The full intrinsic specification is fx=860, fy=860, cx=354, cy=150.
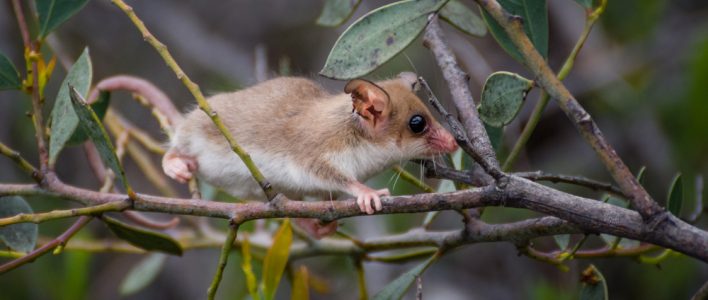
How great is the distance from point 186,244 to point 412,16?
1395 millimetres

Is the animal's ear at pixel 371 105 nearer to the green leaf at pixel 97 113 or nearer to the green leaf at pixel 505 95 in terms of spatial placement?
the green leaf at pixel 505 95

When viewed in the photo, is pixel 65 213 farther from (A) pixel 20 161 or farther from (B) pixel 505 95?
(B) pixel 505 95

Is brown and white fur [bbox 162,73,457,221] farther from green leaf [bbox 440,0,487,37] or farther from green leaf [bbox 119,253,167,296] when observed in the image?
green leaf [bbox 119,253,167,296]

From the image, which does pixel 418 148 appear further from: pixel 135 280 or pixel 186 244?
pixel 135 280

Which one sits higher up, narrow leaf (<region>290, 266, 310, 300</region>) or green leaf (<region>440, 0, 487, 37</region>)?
green leaf (<region>440, 0, 487, 37</region>)

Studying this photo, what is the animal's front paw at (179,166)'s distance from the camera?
252 centimetres

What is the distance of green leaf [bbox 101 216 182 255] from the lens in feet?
6.49

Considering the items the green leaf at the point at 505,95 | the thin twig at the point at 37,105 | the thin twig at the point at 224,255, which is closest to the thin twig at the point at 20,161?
the thin twig at the point at 37,105

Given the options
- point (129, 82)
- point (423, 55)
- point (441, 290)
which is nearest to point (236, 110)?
point (129, 82)

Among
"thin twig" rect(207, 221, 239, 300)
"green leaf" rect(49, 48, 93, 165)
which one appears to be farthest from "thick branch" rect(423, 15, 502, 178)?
"green leaf" rect(49, 48, 93, 165)

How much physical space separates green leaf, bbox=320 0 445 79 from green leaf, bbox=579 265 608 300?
688 mm

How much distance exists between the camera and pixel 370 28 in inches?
65.7

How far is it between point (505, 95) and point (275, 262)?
66 cm

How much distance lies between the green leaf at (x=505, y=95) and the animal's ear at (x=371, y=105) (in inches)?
21.5
